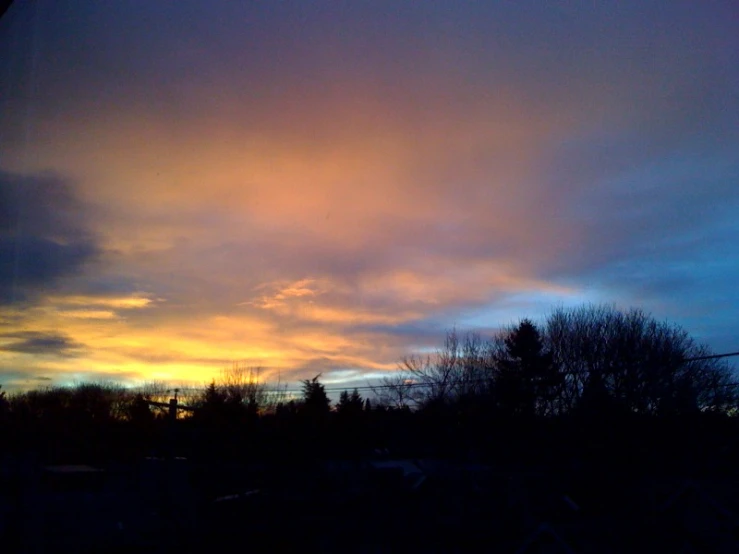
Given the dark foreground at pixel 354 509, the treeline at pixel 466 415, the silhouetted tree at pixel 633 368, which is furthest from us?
the silhouetted tree at pixel 633 368

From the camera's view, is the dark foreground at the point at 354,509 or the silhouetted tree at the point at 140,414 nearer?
the dark foreground at the point at 354,509

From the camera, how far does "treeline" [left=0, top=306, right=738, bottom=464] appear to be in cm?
1593

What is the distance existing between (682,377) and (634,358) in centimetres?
285

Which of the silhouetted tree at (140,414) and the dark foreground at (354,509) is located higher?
the silhouetted tree at (140,414)

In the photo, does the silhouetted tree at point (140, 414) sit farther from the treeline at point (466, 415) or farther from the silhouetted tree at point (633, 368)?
the silhouetted tree at point (633, 368)

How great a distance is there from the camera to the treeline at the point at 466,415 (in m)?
15.9

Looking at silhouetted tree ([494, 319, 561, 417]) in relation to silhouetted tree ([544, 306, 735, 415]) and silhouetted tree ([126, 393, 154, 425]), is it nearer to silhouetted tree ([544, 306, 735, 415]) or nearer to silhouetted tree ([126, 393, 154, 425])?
silhouetted tree ([544, 306, 735, 415])

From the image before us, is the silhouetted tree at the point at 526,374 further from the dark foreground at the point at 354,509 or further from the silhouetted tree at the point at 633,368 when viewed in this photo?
the dark foreground at the point at 354,509

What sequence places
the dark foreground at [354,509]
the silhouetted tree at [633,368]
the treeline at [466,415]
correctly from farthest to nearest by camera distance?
the silhouetted tree at [633,368]
the treeline at [466,415]
the dark foreground at [354,509]

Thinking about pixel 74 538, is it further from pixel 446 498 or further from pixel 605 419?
pixel 605 419

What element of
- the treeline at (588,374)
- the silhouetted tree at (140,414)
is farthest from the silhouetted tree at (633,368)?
the silhouetted tree at (140,414)

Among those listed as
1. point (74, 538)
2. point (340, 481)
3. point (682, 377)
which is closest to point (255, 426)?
point (340, 481)

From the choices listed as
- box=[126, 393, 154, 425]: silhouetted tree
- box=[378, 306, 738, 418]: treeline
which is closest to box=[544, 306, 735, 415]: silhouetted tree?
box=[378, 306, 738, 418]: treeline

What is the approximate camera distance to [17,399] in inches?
496
